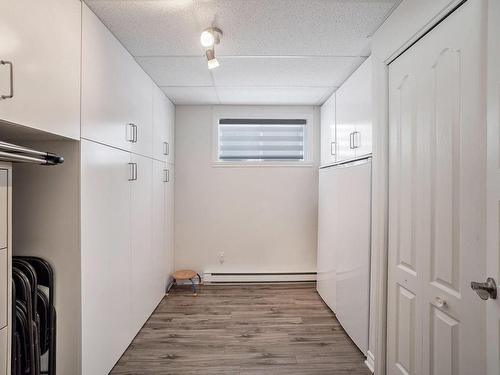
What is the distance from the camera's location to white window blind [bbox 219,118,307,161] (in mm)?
3857

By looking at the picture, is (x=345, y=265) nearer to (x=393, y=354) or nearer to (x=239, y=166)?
(x=393, y=354)

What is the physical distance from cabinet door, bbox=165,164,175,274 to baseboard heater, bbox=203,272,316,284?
50 cm

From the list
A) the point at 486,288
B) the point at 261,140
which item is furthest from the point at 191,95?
the point at 486,288

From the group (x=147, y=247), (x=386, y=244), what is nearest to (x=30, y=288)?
(x=147, y=247)

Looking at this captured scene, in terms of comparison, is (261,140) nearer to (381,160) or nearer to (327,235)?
(327,235)

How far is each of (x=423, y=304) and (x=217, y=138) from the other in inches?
118

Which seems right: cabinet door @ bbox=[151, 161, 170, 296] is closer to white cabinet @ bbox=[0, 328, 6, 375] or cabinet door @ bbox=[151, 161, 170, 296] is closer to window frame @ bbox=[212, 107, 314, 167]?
window frame @ bbox=[212, 107, 314, 167]

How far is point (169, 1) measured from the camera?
5.23 ft

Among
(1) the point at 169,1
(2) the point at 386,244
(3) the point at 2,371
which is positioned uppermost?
(1) the point at 169,1

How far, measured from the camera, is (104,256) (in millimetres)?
1804

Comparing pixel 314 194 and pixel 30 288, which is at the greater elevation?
pixel 314 194

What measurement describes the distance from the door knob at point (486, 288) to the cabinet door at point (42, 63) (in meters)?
1.80

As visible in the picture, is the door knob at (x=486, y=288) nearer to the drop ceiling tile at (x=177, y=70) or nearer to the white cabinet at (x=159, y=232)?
the drop ceiling tile at (x=177, y=70)

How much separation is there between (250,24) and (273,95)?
1495mm
